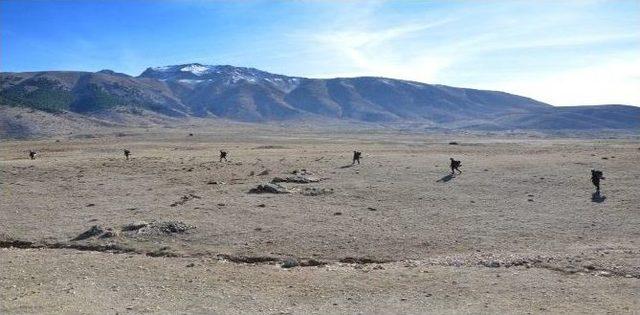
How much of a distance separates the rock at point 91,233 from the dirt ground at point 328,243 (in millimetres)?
128

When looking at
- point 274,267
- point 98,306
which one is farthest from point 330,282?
point 98,306

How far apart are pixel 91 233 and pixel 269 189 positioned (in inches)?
451

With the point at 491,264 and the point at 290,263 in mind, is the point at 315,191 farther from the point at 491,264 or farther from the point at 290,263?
the point at 491,264

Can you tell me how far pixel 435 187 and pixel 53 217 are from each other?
71.1 ft

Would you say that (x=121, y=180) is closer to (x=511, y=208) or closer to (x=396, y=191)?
(x=396, y=191)

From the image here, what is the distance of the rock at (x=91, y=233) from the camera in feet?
79.4

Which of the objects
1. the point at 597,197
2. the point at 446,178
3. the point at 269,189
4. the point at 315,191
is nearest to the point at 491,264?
the point at 597,197

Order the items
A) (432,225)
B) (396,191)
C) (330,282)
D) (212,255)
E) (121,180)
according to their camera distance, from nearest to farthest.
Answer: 1. (330,282)
2. (212,255)
3. (432,225)
4. (396,191)
5. (121,180)

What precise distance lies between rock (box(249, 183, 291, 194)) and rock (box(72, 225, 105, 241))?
34.3 feet

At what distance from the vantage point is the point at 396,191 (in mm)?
33812

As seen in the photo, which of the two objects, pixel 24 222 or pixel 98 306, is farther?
pixel 24 222

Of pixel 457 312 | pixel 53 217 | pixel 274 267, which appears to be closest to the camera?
pixel 457 312

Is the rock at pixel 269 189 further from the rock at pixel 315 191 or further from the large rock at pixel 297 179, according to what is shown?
the large rock at pixel 297 179

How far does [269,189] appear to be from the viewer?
110 ft
